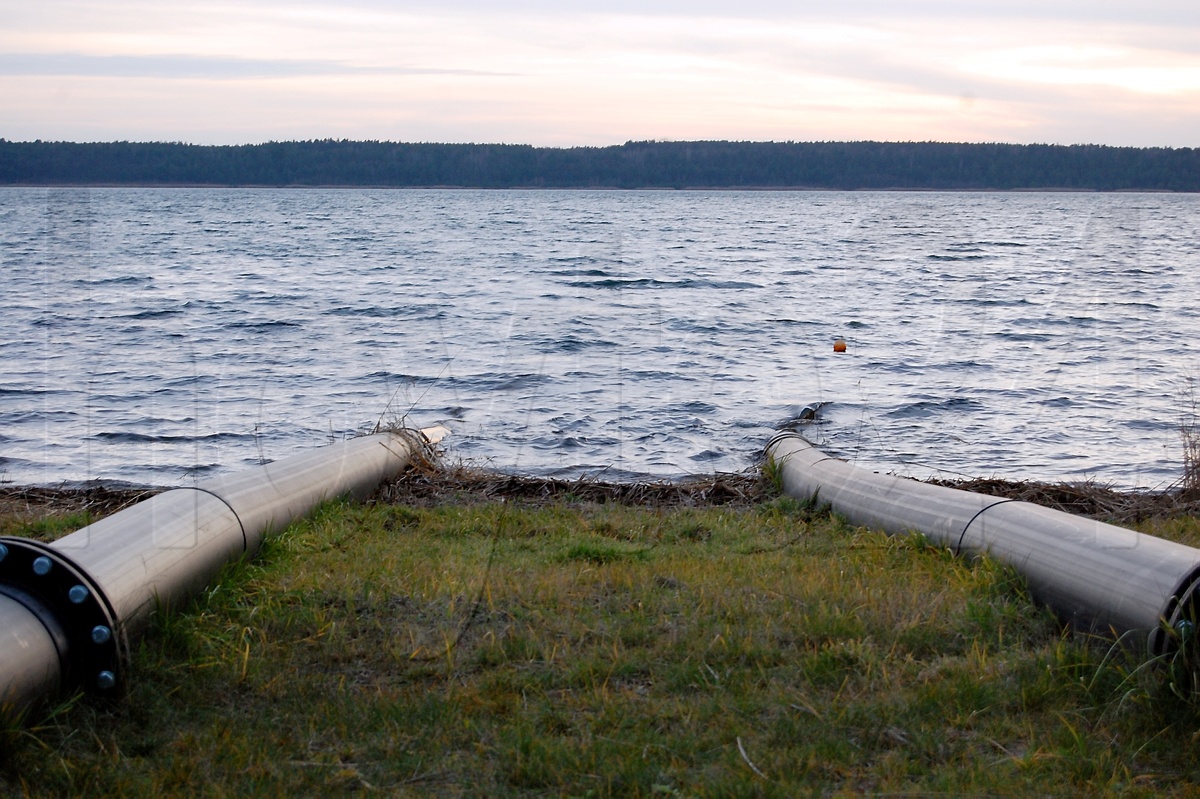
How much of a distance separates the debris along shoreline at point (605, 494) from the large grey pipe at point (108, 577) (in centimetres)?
265

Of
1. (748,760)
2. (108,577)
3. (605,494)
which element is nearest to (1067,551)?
(748,760)

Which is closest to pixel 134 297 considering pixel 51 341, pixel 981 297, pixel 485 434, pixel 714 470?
pixel 51 341

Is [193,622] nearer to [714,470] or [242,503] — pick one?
[242,503]

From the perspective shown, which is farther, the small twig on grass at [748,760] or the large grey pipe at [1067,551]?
the large grey pipe at [1067,551]

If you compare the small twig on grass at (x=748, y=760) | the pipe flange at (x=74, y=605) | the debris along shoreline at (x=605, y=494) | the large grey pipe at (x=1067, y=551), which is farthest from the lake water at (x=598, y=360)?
the small twig on grass at (x=748, y=760)

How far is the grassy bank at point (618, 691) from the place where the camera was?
3.15 metres

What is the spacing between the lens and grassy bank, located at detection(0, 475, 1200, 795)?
124 inches

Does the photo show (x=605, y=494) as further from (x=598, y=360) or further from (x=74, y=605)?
(x=598, y=360)

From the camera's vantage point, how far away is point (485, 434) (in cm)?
1269

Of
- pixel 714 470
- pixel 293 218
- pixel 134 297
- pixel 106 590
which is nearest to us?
pixel 106 590

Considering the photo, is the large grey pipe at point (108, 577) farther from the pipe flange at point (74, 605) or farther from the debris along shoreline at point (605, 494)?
the debris along shoreline at point (605, 494)

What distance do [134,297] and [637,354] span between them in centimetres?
1613

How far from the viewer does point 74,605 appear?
11.9 feet

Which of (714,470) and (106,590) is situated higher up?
(106,590)
